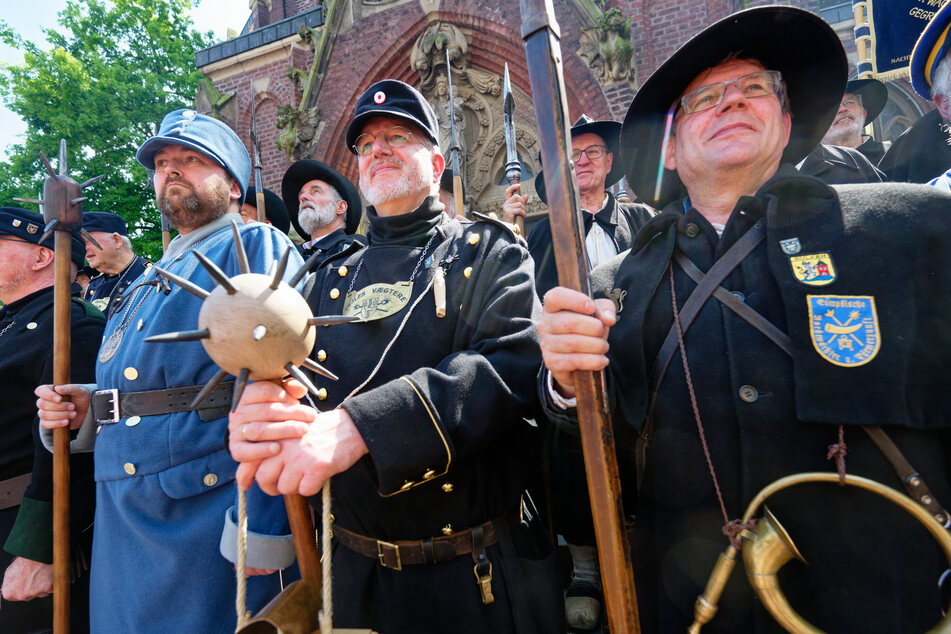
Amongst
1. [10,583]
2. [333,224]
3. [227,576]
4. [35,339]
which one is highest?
[333,224]

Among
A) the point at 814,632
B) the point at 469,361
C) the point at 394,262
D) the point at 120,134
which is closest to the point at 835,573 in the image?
the point at 814,632

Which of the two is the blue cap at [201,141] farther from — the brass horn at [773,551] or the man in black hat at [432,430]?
the brass horn at [773,551]

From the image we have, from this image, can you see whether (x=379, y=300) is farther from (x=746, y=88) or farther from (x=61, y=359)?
(x=61, y=359)

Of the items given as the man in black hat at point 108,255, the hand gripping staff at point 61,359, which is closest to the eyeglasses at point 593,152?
the hand gripping staff at point 61,359

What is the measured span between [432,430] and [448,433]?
56 millimetres

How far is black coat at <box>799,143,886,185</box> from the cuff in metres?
3.39

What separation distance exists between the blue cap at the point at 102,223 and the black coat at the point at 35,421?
323cm

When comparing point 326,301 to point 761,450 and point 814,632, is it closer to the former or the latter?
point 761,450

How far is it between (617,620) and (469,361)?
2.59 ft

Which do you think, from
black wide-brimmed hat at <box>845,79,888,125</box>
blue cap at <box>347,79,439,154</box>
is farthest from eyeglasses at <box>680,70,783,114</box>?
black wide-brimmed hat at <box>845,79,888,125</box>

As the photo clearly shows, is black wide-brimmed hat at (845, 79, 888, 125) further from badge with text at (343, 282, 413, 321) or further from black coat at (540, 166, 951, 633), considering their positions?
badge with text at (343, 282, 413, 321)

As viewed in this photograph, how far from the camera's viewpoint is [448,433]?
58.4 inches

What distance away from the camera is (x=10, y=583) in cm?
254

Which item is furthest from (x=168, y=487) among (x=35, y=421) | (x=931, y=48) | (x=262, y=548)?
(x=931, y=48)
